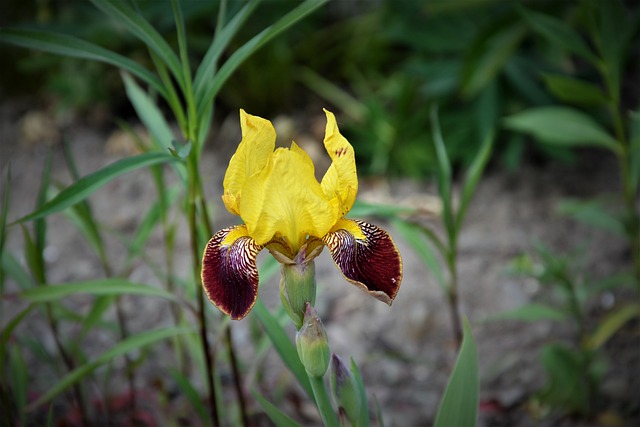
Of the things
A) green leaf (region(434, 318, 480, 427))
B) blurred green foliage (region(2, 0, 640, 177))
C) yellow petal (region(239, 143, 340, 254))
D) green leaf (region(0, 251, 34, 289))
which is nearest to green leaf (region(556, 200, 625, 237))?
blurred green foliage (region(2, 0, 640, 177))

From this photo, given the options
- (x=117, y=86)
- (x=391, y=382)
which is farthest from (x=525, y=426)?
(x=117, y=86)

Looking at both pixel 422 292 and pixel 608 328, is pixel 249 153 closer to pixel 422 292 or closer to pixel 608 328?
pixel 608 328

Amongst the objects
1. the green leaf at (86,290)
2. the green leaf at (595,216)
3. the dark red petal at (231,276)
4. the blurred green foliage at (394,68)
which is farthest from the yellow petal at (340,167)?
the blurred green foliage at (394,68)

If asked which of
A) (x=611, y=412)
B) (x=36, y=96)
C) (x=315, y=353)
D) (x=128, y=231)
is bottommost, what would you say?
(x=611, y=412)

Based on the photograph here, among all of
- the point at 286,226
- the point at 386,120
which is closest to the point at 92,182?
the point at 286,226

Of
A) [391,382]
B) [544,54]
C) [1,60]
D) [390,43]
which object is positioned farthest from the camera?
[1,60]

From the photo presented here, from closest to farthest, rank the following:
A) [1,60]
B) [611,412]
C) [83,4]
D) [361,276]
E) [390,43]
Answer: [361,276]
[611,412]
[83,4]
[390,43]
[1,60]

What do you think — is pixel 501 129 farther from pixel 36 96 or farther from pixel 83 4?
pixel 36 96
